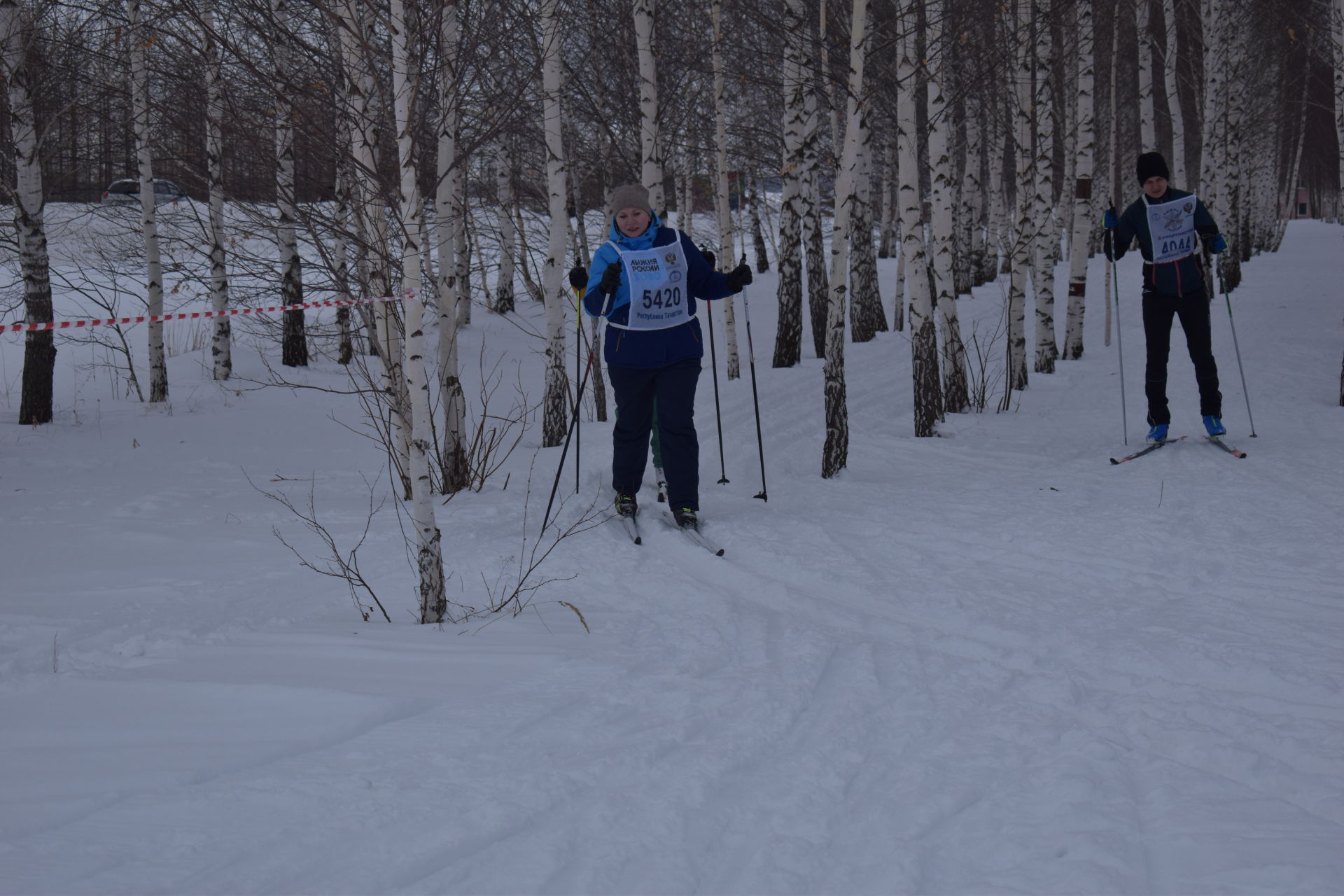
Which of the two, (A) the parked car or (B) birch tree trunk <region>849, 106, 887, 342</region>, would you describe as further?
(B) birch tree trunk <region>849, 106, 887, 342</region>

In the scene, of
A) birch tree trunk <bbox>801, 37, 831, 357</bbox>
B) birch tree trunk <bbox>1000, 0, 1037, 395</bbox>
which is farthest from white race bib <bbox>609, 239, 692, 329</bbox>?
birch tree trunk <bbox>801, 37, 831, 357</bbox>

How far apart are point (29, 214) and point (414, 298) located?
7.85 m

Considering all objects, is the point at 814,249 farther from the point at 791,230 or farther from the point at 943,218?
the point at 943,218

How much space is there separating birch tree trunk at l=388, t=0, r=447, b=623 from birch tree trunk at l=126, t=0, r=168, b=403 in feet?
27.4

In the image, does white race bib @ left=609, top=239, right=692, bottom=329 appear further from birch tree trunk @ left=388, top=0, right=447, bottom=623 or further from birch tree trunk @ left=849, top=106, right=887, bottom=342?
birch tree trunk @ left=849, top=106, right=887, bottom=342

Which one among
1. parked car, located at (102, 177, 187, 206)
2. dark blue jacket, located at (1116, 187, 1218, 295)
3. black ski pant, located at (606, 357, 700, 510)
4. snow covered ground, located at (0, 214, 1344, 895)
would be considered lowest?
snow covered ground, located at (0, 214, 1344, 895)

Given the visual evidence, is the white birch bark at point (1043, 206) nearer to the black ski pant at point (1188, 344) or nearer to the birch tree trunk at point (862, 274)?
the birch tree trunk at point (862, 274)

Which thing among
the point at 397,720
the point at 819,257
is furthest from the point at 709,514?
the point at 819,257

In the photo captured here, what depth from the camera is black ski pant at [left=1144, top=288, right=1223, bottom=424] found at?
7.09 meters

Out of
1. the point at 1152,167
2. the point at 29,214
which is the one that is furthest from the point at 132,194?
the point at 1152,167

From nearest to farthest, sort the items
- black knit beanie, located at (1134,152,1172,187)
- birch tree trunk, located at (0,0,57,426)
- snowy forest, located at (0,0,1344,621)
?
snowy forest, located at (0,0,1344,621)
black knit beanie, located at (1134,152,1172,187)
birch tree trunk, located at (0,0,57,426)

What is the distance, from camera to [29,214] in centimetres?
954

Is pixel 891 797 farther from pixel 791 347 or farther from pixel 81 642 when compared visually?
pixel 791 347

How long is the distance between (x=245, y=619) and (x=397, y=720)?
52.5 inches
